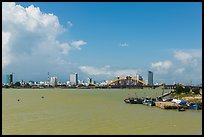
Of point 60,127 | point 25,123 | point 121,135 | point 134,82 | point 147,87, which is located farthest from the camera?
point 134,82

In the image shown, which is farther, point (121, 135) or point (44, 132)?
point (44, 132)

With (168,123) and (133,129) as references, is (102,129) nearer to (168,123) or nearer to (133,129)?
(133,129)

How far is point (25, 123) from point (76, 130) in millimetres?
3002

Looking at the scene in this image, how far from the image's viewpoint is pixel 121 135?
10.6 m

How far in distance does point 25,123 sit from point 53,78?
11334 cm

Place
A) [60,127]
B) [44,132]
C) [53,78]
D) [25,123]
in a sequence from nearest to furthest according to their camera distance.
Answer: [44,132], [60,127], [25,123], [53,78]

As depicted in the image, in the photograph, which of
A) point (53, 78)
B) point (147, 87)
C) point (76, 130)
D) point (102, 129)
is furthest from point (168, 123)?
point (53, 78)

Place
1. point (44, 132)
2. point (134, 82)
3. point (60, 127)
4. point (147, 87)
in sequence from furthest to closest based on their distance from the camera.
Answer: point (134, 82), point (147, 87), point (60, 127), point (44, 132)

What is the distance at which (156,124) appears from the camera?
1324 centimetres

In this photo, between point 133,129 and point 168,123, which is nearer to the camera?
point 133,129

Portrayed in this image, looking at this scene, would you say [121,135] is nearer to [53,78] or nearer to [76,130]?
[76,130]

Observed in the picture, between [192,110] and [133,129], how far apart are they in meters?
9.04

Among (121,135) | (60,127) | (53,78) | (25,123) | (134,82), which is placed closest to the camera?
(121,135)

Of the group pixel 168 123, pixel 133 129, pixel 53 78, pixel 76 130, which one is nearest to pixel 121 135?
pixel 133 129
